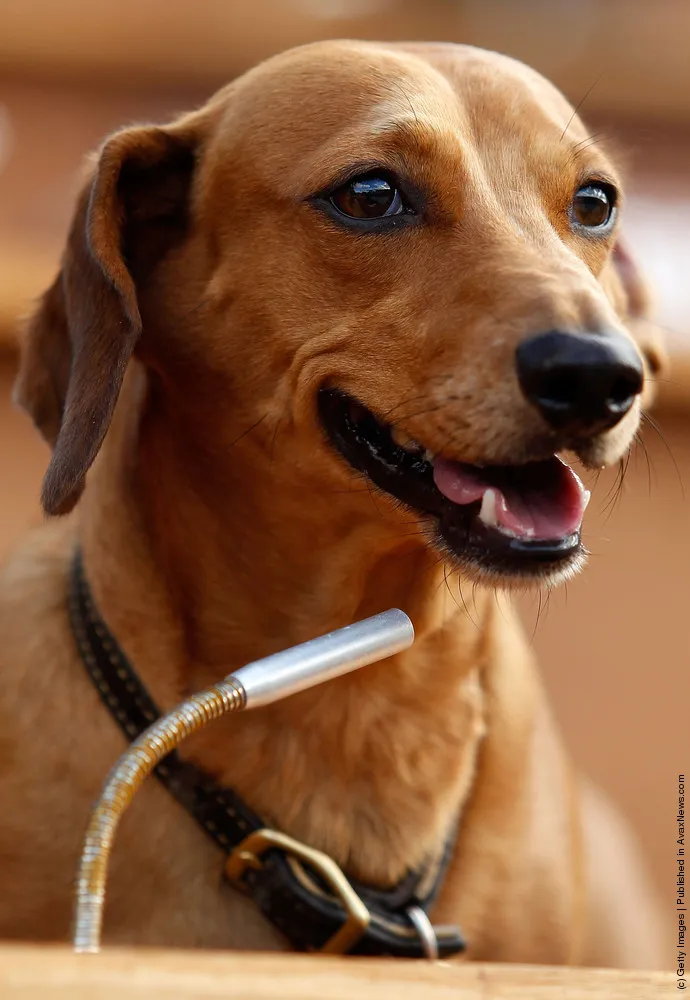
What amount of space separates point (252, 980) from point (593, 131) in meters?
3.39

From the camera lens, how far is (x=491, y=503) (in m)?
1.32

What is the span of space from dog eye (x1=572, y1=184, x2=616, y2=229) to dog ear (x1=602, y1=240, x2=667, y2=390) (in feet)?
0.86

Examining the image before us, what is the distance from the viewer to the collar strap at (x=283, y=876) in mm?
1465

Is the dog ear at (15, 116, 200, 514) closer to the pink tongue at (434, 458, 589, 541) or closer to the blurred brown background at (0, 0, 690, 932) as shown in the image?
the pink tongue at (434, 458, 589, 541)

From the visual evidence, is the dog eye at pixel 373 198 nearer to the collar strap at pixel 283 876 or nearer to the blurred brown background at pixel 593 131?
the collar strap at pixel 283 876

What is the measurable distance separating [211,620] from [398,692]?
11.4 inches

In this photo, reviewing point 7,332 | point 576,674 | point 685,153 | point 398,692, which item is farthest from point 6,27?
point 398,692

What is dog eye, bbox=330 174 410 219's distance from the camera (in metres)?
1.43

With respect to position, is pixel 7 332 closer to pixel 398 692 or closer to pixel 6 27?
pixel 6 27

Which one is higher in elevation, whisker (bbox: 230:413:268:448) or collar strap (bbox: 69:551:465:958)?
whisker (bbox: 230:413:268:448)

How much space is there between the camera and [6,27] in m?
3.67

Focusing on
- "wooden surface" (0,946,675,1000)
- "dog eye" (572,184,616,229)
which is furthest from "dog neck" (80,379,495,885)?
"wooden surface" (0,946,675,1000)

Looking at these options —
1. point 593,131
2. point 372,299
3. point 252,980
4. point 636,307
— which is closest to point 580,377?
point 372,299

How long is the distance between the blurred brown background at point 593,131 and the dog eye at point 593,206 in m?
1.84
